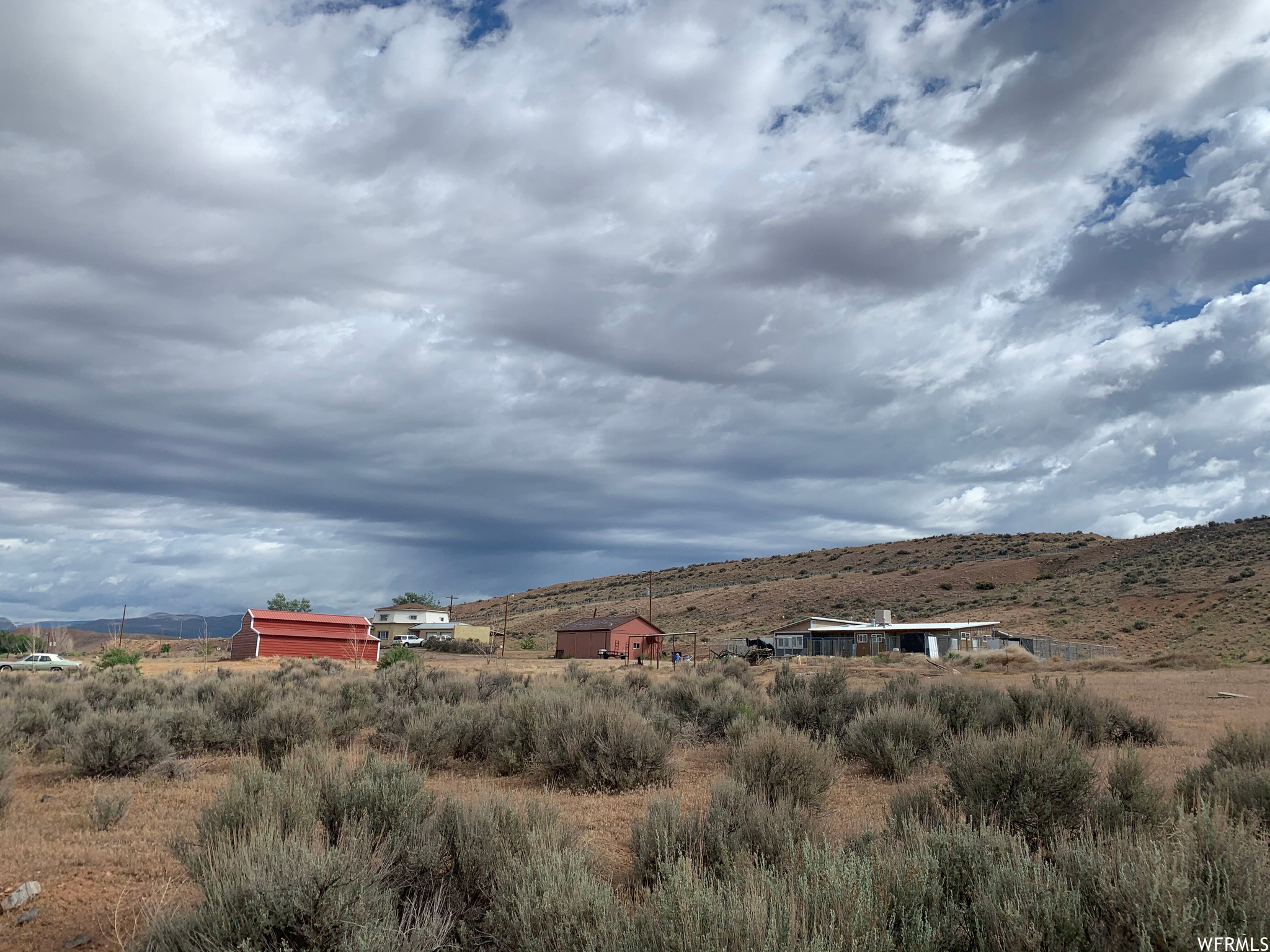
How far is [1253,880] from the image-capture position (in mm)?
3924

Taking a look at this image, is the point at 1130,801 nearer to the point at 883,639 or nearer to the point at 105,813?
→ the point at 105,813

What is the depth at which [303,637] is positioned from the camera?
173ft

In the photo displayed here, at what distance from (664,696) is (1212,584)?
60.5 m

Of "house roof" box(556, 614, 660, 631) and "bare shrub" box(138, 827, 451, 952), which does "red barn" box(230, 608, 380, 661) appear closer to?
"house roof" box(556, 614, 660, 631)

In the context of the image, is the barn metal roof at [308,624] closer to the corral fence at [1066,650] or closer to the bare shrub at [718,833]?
the corral fence at [1066,650]

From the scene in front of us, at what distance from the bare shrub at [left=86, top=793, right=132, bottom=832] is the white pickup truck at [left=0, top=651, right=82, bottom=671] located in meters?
37.6

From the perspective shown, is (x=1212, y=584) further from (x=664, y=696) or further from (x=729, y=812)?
(x=729, y=812)

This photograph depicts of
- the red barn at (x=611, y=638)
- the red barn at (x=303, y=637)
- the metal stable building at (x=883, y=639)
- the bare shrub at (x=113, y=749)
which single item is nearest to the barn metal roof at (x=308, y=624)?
the red barn at (x=303, y=637)

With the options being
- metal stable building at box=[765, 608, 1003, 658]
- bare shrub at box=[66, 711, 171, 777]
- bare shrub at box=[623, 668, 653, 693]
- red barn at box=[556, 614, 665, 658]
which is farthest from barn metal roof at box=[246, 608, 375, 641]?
bare shrub at box=[66, 711, 171, 777]

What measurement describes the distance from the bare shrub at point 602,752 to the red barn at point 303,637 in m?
41.2

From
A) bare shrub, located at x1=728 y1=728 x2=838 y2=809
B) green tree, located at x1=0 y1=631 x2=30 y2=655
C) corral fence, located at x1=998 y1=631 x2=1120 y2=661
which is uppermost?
green tree, located at x1=0 y1=631 x2=30 y2=655

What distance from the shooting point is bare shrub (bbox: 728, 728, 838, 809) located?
8.66 meters

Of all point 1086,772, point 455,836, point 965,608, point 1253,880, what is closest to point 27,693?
point 455,836

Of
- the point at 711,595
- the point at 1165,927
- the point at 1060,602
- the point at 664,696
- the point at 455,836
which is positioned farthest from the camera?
the point at 711,595
